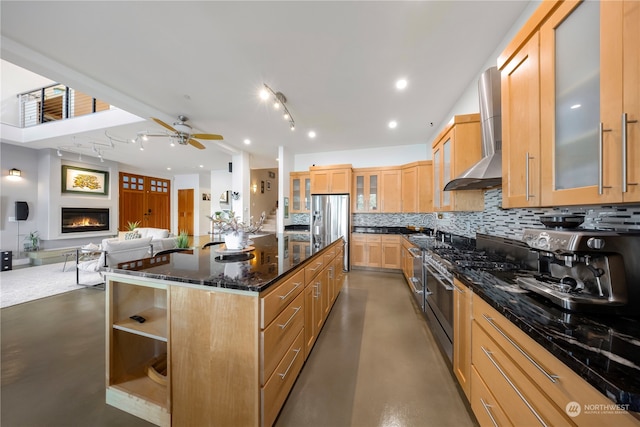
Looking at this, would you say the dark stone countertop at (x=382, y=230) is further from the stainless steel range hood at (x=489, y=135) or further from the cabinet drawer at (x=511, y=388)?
the cabinet drawer at (x=511, y=388)

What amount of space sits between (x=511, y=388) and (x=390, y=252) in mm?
3616

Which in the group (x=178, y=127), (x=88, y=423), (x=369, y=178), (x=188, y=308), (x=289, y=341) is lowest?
(x=88, y=423)

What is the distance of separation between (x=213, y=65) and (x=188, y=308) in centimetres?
248

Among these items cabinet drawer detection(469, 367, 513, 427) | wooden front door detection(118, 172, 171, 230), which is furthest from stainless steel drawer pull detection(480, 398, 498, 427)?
wooden front door detection(118, 172, 171, 230)

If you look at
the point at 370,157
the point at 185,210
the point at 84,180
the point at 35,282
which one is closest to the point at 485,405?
the point at 370,157

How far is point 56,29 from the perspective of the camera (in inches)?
74.8

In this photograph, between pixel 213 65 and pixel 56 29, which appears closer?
pixel 56 29

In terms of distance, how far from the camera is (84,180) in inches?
245

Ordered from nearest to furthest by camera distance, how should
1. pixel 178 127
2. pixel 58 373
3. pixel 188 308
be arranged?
1. pixel 188 308
2. pixel 58 373
3. pixel 178 127

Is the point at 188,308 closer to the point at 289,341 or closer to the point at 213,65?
the point at 289,341

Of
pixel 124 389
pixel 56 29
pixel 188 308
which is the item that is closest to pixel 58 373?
pixel 124 389

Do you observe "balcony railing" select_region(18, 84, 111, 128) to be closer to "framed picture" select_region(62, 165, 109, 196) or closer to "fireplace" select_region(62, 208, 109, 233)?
"framed picture" select_region(62, 165, 109, 196)

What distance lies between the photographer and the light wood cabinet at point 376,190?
4590 millimetres

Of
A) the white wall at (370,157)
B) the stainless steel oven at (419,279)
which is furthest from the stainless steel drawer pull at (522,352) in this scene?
the white wall at (370,157)
